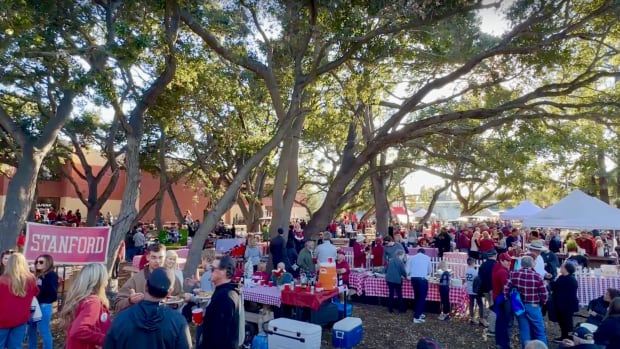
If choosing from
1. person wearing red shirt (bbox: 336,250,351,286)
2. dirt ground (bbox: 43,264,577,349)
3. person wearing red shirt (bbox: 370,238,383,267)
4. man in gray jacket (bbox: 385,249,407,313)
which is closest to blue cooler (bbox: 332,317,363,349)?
dirt ground (bbox: 43,264,577,349)

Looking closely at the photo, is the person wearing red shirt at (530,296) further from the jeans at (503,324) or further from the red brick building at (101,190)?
the red brick building at (101,190)

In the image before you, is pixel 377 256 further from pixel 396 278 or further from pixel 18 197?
pixel 18 197

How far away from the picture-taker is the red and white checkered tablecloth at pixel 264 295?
766 cm

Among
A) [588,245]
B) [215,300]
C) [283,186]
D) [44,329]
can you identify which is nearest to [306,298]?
[44,329]

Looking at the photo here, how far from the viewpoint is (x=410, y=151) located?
22.7 m

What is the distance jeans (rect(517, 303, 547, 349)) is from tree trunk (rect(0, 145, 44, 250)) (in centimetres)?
986

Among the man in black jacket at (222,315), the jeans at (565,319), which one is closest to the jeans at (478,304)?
the jeans at (565,319)

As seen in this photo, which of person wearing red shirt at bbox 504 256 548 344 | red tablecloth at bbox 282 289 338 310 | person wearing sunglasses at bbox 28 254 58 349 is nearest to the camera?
person wearing sunglasses at bbox 28 254 58 349

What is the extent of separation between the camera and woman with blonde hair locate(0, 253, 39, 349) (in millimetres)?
4500

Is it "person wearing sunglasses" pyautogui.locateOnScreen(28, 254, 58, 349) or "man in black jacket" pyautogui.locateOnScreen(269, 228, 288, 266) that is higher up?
"man in black jacket" pyautogui.locateOnScreen(269, 228, 288, 266)

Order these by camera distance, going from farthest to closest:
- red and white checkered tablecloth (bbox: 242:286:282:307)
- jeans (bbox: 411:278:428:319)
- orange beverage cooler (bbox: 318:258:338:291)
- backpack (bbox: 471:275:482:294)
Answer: jeans (bbox: 411:278:428:319)
backpack (bbox: 471:275:482:294)
orange beverage cooler (bbox: 318:258:338:291)
red and white checkered tablecloth (bbox: 242:286:282:307)

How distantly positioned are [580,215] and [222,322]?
444 inches

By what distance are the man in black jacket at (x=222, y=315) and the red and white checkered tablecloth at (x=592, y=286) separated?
9.50 metres

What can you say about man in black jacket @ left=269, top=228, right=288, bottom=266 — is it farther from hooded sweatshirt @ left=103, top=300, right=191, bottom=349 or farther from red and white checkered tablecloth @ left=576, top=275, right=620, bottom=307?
hooded sweatshirt @ left=103, top=300, right=191, bottom=349
